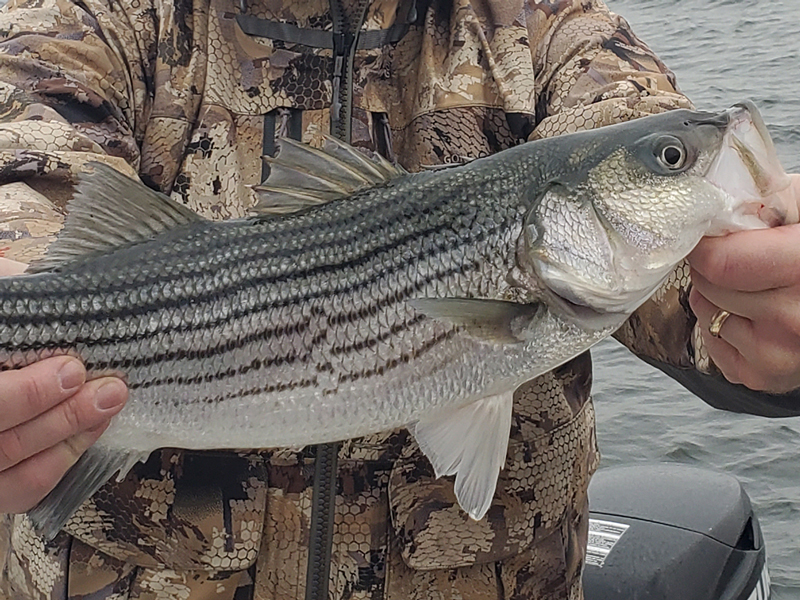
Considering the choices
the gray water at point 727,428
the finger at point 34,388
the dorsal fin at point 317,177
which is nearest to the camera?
the finger at point 34,388

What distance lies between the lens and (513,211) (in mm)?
2219

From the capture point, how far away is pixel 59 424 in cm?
200

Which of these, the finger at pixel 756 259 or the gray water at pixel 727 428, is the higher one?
the finger at pixel 756 259

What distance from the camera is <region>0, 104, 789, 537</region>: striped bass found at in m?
2.14

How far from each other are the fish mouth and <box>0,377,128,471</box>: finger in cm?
139

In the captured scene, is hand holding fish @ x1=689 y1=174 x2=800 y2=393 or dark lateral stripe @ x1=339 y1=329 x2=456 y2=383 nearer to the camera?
hand holding fish @ x1=689 y1=174 x2=800 y2=393

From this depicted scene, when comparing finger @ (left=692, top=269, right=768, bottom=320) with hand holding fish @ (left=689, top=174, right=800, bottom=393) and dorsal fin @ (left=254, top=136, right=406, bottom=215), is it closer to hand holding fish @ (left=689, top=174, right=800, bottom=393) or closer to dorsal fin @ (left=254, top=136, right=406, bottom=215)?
hand holding fish @ (left=689, top=174, right=800, bottom=393)

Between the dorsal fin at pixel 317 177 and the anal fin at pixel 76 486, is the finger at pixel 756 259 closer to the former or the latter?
the dorsal fin at pixel 317 177

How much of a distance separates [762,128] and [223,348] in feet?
4.31

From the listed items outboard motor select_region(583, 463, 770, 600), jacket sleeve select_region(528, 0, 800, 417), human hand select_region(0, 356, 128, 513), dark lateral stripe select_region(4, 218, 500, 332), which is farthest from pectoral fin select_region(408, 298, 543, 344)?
outboard motor select_region(583, 463, 770, 600)

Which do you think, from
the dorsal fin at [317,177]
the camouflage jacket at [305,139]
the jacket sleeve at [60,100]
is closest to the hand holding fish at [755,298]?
the camouflage jacket at [305,139]

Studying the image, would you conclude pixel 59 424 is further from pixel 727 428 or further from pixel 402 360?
pixel 727 428

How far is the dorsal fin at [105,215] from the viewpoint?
2223mm

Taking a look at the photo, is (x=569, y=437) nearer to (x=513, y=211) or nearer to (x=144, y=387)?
(x=513, y=211)
